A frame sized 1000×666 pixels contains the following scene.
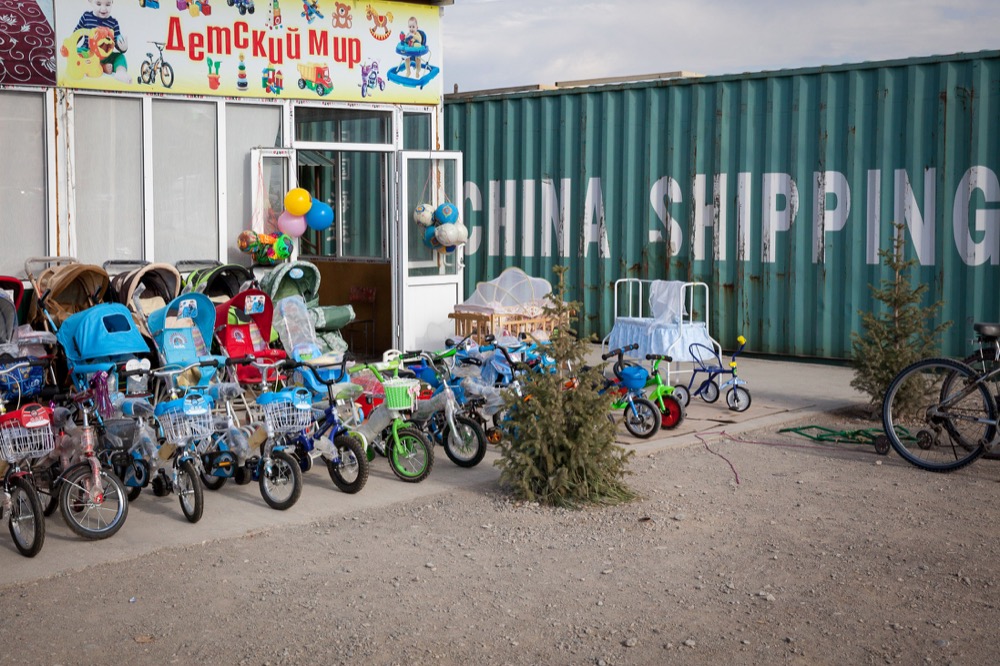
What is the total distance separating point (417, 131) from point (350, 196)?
5.62ft

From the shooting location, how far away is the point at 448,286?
12172 millimetres

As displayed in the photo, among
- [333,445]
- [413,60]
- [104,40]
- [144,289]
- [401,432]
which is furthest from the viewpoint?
[413,60]

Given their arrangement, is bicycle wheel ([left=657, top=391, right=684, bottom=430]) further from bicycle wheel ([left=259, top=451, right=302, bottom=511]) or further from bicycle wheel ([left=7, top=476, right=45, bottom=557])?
bicycle wheel ([left=7, top=476, right=45, bottom=557])

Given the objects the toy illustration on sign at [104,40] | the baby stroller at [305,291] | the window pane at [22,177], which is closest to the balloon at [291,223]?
the baby stroller at [305,291]

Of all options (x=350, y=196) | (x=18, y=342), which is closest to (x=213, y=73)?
(x=350, y=196)

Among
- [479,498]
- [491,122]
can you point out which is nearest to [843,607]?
[479,498]

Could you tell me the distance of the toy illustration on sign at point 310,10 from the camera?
37.8 ft

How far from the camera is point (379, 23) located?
12.0 metres

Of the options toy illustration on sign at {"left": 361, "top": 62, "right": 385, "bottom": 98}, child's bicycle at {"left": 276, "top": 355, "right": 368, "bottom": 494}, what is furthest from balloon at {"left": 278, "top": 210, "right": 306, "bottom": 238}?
child's bicycle at {"left": 276, "top": 355, "right": 368, "bottom": 494}

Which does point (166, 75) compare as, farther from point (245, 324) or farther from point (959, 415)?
point (959, 415)

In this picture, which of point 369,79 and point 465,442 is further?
point 369,79

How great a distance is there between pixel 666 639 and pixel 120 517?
2.93 meters

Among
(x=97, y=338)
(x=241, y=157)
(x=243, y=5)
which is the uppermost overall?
(x=243, y=5)

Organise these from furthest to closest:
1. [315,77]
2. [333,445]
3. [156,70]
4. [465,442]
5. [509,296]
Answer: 1. [315,77]
2. [509,296]
3. [156,70]
4. [465,442]
5. [333,445]
